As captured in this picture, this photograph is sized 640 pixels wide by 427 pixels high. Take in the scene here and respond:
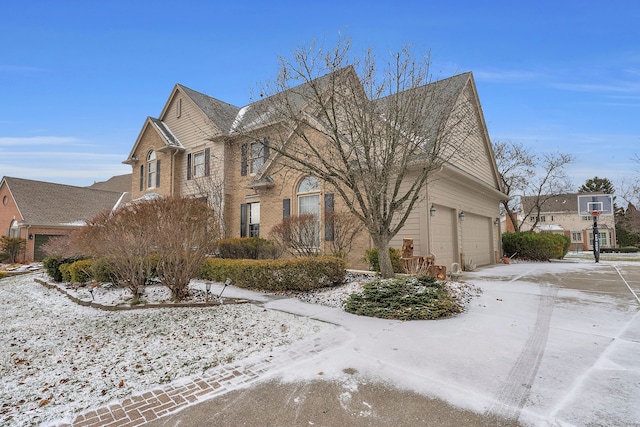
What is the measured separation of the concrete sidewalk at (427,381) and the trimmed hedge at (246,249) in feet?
19.7

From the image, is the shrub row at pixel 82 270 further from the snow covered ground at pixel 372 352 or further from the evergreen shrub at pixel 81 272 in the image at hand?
the snow covered ground at pixel 372 352

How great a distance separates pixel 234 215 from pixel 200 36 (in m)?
7.84

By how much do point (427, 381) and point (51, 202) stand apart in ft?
105

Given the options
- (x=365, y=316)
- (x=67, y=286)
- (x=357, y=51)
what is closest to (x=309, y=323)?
(x=365, y=316)

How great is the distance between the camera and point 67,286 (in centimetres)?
988

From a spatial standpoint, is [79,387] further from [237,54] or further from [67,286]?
[237,54]

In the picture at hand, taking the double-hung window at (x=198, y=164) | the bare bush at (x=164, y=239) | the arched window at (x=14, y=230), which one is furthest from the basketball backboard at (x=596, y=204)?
the arched window at (x=14, y=230)

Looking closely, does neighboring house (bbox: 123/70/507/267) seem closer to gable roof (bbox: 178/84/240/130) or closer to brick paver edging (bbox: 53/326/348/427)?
gable roof (bbox: 178/84/240/130)

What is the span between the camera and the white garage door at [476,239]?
45.4 feet

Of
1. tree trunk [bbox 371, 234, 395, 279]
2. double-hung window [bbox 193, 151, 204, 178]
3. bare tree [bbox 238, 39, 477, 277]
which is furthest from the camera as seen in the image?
double-hung window [bbox 193, 151, 204, 178]

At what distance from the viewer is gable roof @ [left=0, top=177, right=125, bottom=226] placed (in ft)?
80.5

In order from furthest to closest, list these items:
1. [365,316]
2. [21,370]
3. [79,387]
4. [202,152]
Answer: [202,152] < [365,316] < [21,370] < [79,387]

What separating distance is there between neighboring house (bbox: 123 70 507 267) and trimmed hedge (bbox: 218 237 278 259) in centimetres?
171

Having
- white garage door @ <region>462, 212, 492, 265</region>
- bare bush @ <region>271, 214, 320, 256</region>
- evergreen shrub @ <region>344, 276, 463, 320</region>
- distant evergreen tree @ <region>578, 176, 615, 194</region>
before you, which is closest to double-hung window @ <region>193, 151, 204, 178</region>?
bare bush @ <region>271, 214, 320, 256</region>
